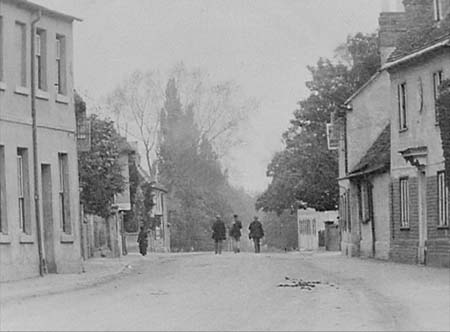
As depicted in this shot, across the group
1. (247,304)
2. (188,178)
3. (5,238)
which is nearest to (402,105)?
(5,238)

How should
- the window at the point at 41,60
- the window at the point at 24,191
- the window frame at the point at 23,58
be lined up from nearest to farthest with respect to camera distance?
the window frame at the point at 23,58 → the window at the point at 24,191 → the window at the point at 41,60

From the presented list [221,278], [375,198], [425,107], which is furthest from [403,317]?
[375,198]

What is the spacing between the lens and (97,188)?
4806 centimetres

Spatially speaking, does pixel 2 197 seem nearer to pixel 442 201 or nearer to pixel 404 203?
pixel 442 201

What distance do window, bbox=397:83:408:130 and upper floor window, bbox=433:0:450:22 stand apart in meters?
2.42

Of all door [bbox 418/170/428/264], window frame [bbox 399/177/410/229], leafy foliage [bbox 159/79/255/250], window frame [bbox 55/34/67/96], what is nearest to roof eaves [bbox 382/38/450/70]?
door [bbox 418/170/428/264]

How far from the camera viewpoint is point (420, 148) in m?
36.0

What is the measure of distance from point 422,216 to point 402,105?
3.86 meters

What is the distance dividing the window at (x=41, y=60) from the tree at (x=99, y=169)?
593 inches

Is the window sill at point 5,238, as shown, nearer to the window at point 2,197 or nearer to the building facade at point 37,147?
the building facade at point 37,147

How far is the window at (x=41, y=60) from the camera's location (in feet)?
104

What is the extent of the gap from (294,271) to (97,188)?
17036 mm

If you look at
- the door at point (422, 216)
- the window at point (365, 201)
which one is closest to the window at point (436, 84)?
the door at point (422, 216)

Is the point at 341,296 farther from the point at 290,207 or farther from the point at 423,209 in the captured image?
the point at 290,207
